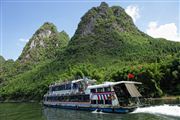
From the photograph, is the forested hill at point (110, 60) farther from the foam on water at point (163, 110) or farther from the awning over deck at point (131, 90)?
the foam on water at point (163, 110)

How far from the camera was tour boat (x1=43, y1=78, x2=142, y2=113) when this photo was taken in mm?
39781

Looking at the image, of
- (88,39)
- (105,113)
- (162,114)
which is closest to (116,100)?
(105,113)

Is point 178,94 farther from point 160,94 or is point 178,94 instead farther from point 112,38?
point 112,38

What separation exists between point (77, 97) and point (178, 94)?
27372mm

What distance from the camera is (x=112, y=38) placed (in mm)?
162375

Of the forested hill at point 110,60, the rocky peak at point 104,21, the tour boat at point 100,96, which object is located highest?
the rocky peak at point 104,21

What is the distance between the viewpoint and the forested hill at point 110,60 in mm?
68000

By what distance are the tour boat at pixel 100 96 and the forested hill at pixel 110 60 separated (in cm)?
1120

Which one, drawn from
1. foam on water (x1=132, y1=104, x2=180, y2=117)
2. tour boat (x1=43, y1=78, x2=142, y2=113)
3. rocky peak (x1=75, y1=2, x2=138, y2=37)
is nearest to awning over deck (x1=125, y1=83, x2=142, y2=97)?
tour boat (x1=43, y1=78, x2=142, y2=113)

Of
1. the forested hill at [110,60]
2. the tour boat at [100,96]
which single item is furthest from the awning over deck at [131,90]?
the forested hill at [110,60]

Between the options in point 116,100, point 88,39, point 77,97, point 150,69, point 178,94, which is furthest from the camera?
Result: point 88,39

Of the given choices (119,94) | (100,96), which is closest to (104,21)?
(100,96)

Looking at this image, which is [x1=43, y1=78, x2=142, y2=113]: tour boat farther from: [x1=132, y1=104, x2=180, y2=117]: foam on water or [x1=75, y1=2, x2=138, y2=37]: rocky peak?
[x1=75, y1=2, x2=138, y2=37]: rocky peak

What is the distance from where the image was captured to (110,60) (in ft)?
437
